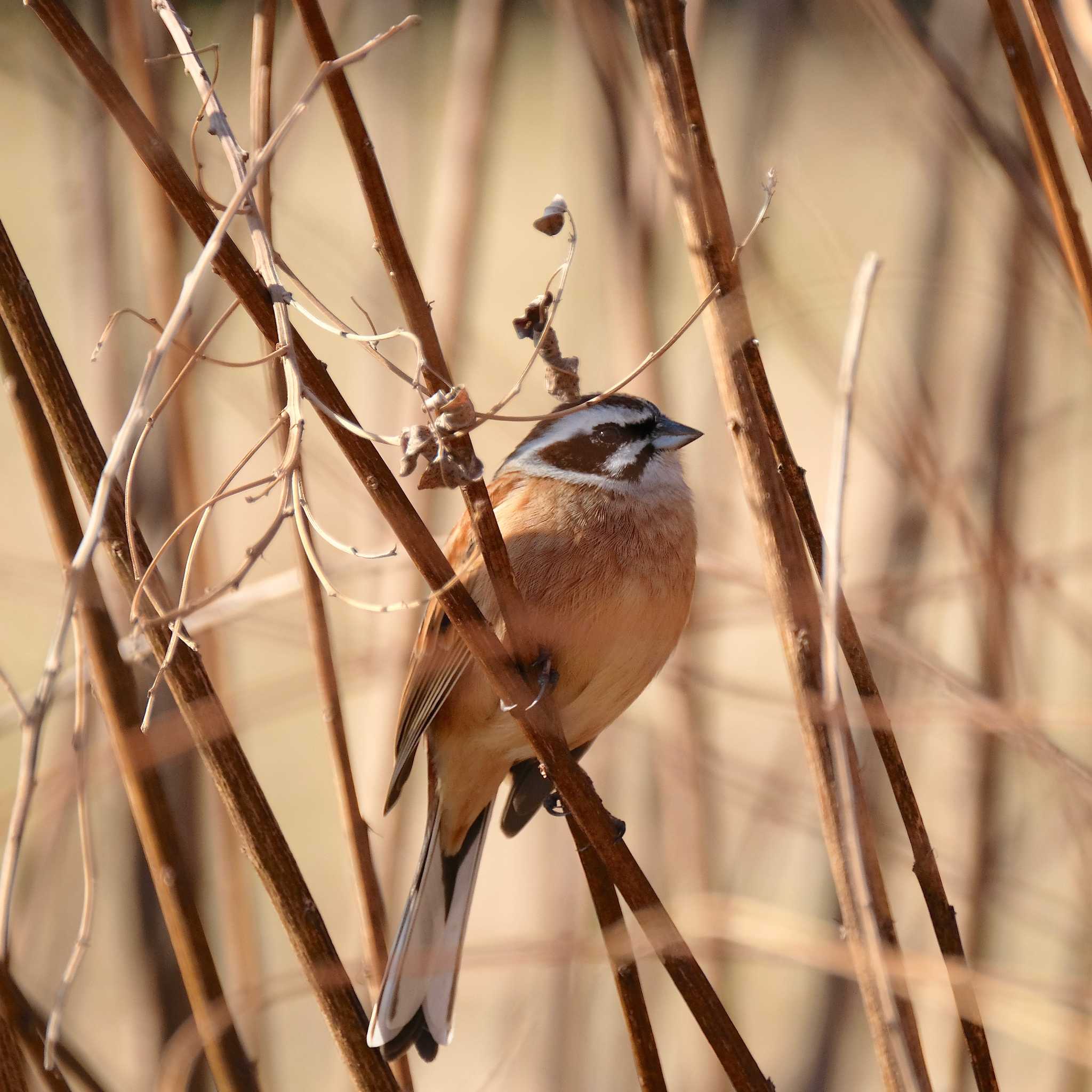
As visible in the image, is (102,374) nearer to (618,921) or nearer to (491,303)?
(618,921)

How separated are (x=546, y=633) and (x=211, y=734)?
3.25ft

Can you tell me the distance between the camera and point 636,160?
2490 millimetres

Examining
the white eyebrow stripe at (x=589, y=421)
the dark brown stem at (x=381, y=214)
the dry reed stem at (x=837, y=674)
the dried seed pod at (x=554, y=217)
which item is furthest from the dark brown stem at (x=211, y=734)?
the white eyebrow stripe at (x=589, y=421)

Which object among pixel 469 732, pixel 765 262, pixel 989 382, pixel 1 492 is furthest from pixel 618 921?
pixel 1 492

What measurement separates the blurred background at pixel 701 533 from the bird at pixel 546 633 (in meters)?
0.09

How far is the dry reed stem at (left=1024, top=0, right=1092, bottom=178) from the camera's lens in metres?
1.29

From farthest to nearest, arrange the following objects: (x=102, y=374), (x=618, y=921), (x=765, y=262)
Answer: (x=102, y=374)
(x=765, y=262)
(x=618, y=921)

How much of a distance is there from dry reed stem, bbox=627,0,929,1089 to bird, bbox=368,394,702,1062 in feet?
2.34

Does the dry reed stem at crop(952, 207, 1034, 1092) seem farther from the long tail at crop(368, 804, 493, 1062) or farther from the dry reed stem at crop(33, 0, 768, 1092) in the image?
the long tail at crop(368, 804, 493, 1062)

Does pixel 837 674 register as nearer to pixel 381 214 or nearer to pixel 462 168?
pixel 381 214

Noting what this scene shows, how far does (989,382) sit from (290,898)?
1.74 m

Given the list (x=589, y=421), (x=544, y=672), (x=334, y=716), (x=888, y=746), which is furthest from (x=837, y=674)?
(x=589, y=421)

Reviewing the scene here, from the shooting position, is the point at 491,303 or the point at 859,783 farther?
the point at 491,303

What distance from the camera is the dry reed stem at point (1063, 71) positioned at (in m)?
1.29
